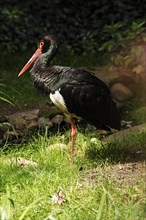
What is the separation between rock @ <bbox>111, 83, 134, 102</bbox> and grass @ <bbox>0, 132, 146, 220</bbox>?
63.5 inches

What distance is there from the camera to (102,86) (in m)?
5.89

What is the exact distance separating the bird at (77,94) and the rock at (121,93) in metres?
2.05

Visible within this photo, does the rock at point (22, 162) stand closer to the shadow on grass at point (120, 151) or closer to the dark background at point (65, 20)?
the shadow on grass at point (120, 151)

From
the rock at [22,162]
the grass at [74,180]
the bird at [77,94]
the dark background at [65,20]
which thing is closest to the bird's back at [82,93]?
the bird at [77,94]

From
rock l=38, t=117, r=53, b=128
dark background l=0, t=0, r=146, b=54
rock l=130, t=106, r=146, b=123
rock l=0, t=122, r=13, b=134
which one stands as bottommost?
rock l=0, t=122, r=13, b=134

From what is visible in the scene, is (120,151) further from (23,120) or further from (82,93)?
(23,120)

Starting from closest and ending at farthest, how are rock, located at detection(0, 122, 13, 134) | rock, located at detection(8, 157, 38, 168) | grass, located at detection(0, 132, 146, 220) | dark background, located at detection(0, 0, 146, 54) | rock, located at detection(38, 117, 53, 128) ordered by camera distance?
grass, located at detection(0, 132, 146, 220) → rock, located at detection(8, 157, 38, 168) → rock, located at detection(0, 122, 13, 134) → rock, located at detection(38, 117, 53, 128) → dark background, located at detection(0, 0, 146, 54)

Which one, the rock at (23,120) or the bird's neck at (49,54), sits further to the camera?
the rock at (23,120)

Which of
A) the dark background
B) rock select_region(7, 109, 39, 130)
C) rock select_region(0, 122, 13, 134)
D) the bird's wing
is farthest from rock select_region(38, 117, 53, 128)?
the dark background

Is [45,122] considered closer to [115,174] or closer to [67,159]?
[67,159]

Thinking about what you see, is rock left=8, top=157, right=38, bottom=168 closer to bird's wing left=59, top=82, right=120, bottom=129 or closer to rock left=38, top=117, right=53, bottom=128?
bird's wing left=59, top=82, right=120, bottom=129

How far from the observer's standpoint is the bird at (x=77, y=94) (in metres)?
5.63

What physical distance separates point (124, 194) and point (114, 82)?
363 cm

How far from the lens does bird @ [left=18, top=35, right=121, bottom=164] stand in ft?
18.5
